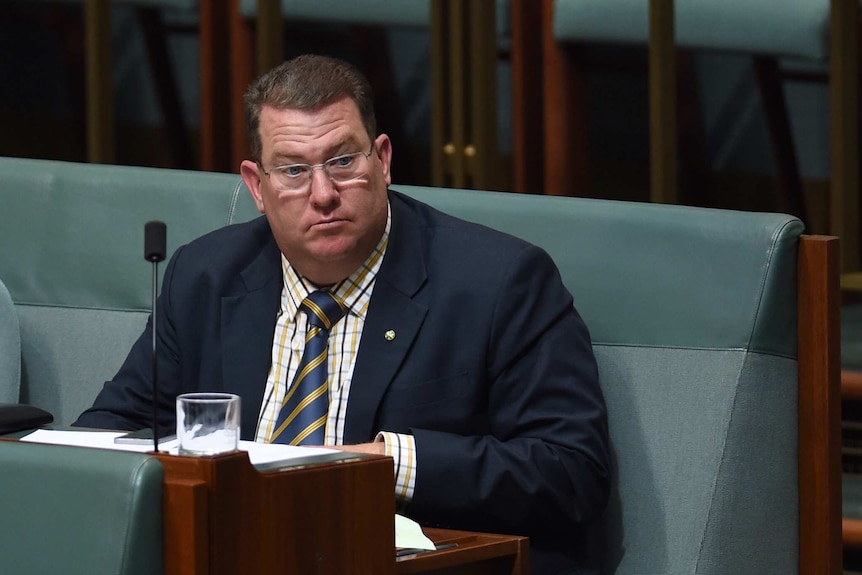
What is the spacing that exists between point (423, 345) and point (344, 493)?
1.98 feet

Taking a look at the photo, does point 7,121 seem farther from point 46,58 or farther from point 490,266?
point 490,266

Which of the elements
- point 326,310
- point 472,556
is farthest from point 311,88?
point 472,556

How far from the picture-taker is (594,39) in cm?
353

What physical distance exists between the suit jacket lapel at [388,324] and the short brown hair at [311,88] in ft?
0.53

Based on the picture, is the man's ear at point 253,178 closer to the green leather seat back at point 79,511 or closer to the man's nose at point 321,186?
the man's nose at point 321,186

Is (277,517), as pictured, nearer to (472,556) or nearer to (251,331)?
(472,556)

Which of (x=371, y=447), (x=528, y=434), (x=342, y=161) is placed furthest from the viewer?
(x=342, y=161)

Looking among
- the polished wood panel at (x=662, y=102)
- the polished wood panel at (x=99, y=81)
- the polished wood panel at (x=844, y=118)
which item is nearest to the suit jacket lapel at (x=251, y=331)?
the polished wood panel at (x=662, y=102)

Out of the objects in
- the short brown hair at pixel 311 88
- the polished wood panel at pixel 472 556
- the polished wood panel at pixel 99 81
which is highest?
the polished wood panel at pixel 99 81

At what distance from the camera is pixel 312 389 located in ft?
6.81

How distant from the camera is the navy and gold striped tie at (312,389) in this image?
2.06 meters

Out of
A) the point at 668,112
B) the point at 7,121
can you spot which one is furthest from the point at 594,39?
the point at 7,121

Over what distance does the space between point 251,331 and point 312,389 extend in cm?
15

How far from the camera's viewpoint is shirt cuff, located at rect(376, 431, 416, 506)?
1.87m
